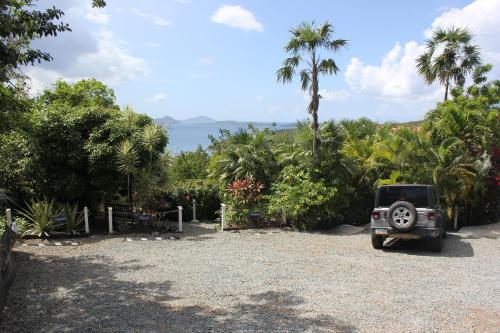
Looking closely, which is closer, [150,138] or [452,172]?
[452,172]

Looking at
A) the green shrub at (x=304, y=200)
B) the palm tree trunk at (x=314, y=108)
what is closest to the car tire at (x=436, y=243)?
the green shrub at (x=304, y=200)

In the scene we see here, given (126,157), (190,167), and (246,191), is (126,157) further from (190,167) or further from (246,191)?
(190,167)

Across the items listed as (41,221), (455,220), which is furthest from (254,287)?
(455,220)

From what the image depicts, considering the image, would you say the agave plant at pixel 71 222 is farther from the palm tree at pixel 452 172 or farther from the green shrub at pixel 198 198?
the palm tree at pixel 452 172

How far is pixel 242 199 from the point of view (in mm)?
13312

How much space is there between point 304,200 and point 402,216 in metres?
3.46

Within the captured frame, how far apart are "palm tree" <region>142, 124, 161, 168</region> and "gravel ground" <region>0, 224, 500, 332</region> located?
2910mm

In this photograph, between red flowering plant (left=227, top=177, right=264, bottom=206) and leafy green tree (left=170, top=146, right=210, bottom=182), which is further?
leafy green tree (left=170, top=146, right=210, bottom=182)

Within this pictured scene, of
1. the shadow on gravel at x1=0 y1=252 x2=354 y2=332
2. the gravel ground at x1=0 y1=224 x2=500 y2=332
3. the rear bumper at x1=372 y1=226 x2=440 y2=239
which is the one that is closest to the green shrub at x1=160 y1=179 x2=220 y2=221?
the gravel ground at x1=0 y1=224 x2=500 y2=332

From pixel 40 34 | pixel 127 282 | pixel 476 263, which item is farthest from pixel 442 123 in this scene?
pixel 40 34

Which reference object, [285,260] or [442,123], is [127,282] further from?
[442,123]

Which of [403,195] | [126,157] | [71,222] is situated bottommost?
[71,222]

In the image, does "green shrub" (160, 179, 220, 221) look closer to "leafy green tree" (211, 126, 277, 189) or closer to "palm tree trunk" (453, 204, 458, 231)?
"leafy green tree" (211, 126, 277, 189)

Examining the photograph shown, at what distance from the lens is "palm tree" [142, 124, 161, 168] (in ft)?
40.4
